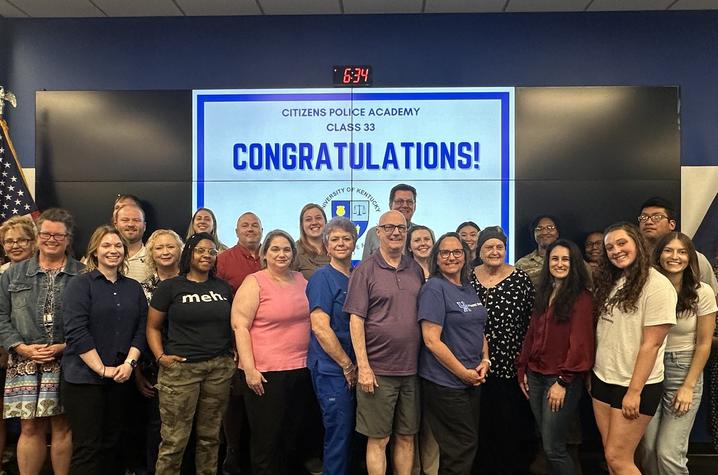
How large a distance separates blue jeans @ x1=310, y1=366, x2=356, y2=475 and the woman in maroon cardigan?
96cm

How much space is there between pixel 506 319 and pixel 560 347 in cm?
38

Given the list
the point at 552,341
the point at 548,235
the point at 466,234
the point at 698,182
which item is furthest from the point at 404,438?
the point at 698,182

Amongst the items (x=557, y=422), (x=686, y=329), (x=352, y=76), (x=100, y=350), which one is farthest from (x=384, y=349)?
(x=352, y=76)

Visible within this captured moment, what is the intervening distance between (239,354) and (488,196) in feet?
8.03

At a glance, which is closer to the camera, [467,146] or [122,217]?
[122,217]

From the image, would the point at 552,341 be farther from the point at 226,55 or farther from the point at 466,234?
the point at 226,55

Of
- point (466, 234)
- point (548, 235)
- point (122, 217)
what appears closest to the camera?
point (122, 217)

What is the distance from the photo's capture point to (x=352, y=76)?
4.67 metres

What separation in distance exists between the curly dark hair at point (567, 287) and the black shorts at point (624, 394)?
36 cm

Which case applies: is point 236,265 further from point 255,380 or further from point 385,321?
point 385,321

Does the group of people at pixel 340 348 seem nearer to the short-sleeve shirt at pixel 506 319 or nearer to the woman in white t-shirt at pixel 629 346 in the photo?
the woman in white t-shirt at pixel 629 346

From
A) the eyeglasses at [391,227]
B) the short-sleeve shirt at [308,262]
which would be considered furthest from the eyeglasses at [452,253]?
the short-sleeve shirt at [308,262]

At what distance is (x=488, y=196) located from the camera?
4.54m

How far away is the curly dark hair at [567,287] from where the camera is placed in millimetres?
2889
